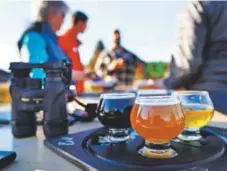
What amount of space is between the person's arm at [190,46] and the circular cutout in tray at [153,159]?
26.0 inches

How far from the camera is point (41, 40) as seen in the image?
3.56 ft

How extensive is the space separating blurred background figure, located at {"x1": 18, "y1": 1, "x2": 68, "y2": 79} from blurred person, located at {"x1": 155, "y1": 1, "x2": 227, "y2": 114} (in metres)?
0.45

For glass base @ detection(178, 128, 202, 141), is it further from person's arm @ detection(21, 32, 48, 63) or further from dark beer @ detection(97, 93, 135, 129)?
person's arm @ detection(21, 32, 48, 63)

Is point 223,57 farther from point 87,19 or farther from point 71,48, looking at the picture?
point 87,19

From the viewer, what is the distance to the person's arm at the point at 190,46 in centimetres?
115

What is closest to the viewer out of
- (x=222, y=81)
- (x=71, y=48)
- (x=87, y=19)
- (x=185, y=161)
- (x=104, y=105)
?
(x=185, y=161)

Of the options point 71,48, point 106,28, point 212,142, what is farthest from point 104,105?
point 106,28

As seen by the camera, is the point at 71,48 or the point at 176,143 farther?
the point at 71,48

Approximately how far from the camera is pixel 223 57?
1.17m

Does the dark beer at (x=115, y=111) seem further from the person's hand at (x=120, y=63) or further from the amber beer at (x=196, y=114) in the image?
the person's hand at (x=120, y=63)

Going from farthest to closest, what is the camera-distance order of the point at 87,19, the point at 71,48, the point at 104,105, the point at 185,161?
1. the point at 87,19
2. the point at 71,48
3. the point at 104,105
4. the point at 185,161

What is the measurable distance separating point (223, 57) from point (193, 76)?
0.13 meters

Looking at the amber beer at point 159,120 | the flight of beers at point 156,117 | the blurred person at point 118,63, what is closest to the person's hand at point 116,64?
the blurred person at point 118,63

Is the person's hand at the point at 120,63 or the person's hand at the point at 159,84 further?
the person's hand at the point at 120,63
